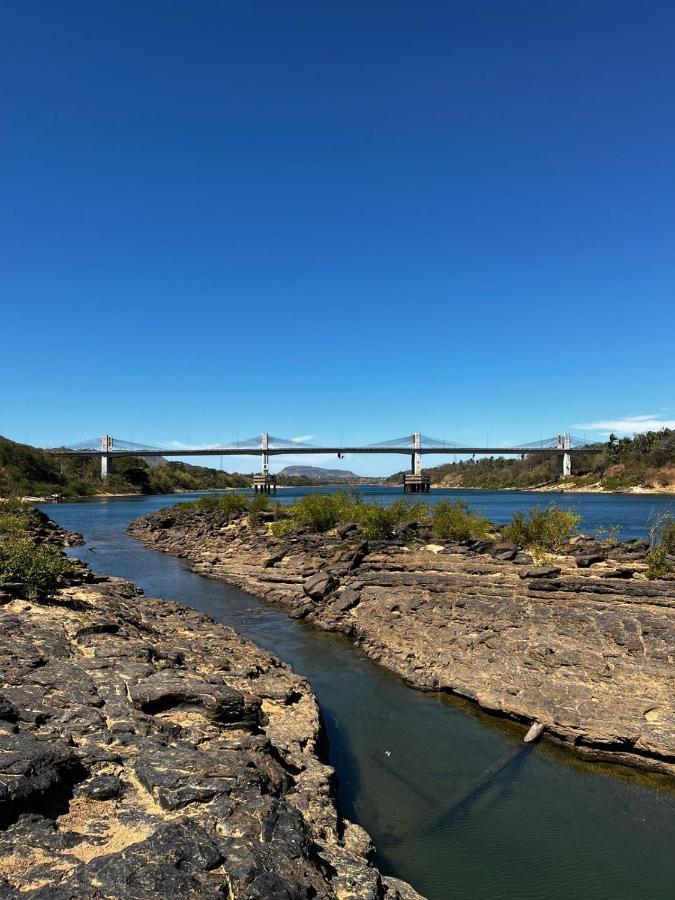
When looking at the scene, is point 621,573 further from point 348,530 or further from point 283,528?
point 283,528

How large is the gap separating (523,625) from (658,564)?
4.45 metres

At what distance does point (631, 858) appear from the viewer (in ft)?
23.3

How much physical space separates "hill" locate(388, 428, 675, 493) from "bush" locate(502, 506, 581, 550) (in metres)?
87.1

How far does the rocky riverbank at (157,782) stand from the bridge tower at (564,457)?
125m

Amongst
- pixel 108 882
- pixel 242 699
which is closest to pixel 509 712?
pixel 242 699

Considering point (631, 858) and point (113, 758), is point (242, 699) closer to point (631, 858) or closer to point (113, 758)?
point (113, 758)

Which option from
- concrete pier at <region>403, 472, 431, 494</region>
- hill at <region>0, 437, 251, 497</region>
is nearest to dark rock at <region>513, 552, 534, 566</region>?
hill at <region>0, 437, 251, 497</region>

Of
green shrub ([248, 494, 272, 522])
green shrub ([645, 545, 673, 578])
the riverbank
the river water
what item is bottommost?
the river water

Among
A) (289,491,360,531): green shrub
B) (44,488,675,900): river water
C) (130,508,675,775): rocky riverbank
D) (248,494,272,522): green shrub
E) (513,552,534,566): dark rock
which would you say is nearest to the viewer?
(44,488,675,900): river water

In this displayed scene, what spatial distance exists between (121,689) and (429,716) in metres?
5.93

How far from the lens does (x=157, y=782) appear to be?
5.91 meters

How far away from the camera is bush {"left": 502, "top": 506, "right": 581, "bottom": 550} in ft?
66.0

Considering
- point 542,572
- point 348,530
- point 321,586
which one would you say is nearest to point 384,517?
point 348,530

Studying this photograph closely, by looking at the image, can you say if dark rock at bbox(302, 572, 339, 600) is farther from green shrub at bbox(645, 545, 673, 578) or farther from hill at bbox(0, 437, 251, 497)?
hill at bbox(0, 437, 251, 497)
